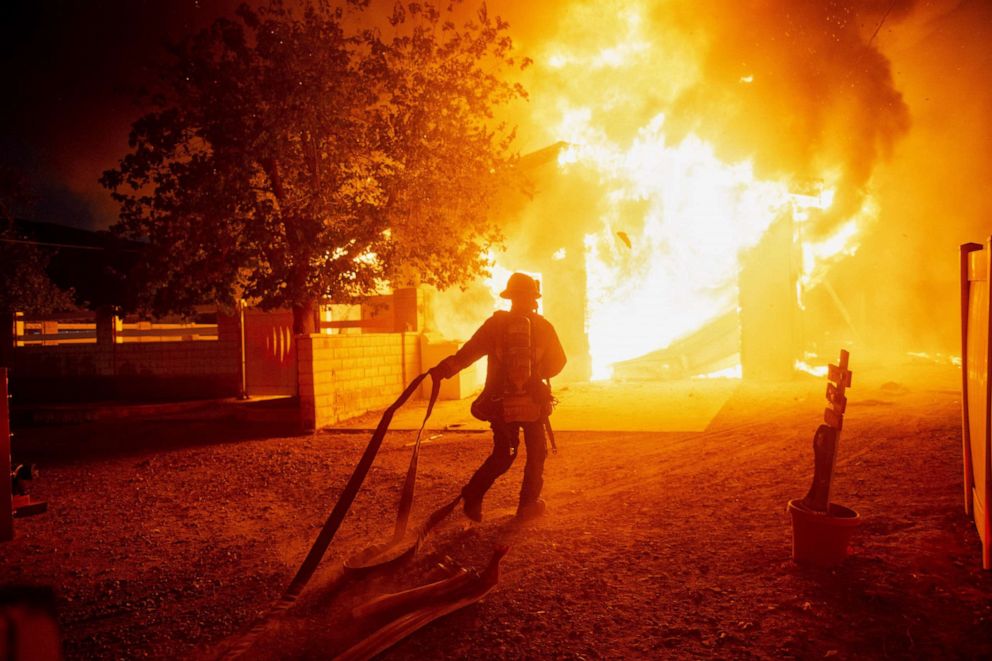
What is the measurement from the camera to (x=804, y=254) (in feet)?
54.9

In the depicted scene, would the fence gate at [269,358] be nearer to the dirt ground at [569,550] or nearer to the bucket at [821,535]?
the dirt ground at [569,550]

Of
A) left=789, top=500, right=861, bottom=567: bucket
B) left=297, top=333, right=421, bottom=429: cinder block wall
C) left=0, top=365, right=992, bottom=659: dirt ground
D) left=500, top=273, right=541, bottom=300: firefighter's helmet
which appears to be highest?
left=500, top=273, right=541, bottom=300: firefighter's helmet

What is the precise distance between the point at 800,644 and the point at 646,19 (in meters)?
16.4

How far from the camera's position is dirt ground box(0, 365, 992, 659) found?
10.7 ft

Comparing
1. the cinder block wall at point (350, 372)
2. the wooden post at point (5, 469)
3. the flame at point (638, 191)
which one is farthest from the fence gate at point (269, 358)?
the wooden post at point (5, 469)

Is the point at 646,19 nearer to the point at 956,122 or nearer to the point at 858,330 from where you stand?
the point at 956,122

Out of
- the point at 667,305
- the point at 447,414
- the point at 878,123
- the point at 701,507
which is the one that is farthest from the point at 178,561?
the point at 878,123

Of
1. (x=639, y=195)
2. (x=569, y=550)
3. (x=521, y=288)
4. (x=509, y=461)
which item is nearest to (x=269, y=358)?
(x=639, y=195)

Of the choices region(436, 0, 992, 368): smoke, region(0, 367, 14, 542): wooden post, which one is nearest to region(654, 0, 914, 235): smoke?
region(436, 0, 992, 368): smoke

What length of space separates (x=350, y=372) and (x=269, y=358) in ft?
15.4

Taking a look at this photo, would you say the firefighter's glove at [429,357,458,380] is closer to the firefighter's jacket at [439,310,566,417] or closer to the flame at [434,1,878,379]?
the firefighter's jacket at [439,310,566,417]

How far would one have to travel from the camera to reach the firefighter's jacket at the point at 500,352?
520cm

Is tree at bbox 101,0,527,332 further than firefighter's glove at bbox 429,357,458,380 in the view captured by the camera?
Yes

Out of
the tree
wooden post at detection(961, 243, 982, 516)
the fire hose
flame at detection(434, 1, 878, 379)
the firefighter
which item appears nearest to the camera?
the fire hose
